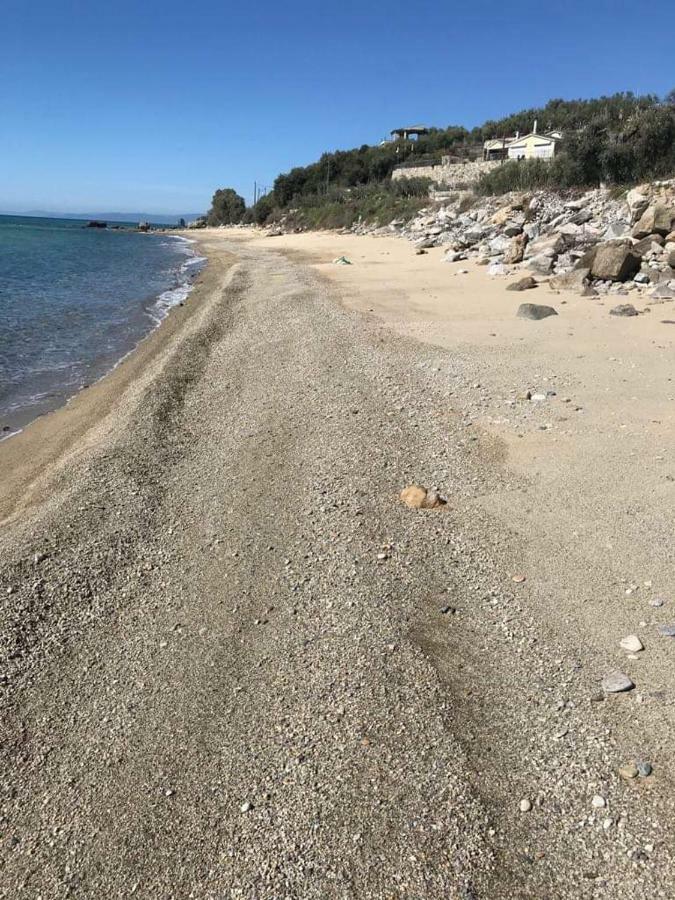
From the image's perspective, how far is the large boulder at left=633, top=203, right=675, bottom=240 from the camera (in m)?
14.5

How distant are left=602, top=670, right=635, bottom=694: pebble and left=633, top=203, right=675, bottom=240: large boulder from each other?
1440 cm

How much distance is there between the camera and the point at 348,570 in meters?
4.51

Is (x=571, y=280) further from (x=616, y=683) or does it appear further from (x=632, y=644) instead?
(x=616, y=683)

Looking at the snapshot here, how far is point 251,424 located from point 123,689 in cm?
454

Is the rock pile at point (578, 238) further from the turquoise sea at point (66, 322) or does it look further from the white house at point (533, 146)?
the white house at point (533, 146)

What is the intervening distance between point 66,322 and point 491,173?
26.0 meters

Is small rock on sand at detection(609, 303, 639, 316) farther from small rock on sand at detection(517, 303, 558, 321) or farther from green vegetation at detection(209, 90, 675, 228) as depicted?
green vegetation at detection(209, 90, 675, 228)

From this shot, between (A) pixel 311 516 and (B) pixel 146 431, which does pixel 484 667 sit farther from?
(B) pixel 146 431

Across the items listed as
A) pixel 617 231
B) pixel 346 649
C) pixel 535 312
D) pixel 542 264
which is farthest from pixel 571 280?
pixel 346 649

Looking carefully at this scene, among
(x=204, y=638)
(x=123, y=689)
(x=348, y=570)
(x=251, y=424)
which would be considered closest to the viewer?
(x=123, y=689)

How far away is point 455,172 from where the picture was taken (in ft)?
157

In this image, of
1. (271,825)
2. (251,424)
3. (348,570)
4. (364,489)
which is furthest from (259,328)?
(271,825)

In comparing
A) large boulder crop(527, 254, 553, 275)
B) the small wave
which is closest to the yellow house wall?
the small wave

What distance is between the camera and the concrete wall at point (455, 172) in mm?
44941
